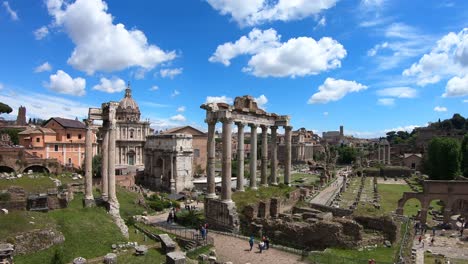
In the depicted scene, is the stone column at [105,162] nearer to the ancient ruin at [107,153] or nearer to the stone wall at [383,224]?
the ancient ruin at [107,153]

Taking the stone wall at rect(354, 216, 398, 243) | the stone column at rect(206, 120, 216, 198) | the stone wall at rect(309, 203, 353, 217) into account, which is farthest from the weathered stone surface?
the stone wall at rect(309, 203, 353, 217)

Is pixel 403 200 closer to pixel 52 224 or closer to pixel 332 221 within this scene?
pixel 332 221

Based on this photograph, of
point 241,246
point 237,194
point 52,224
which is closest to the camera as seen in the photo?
point 52,224

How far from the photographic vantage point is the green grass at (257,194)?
25.6 meters

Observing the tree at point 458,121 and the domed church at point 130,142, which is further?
the tree at point 458,121

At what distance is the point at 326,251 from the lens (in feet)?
61.5

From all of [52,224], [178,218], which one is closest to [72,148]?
[178,218]

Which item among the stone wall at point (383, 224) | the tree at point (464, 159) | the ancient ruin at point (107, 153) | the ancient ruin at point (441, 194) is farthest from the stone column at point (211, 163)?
the tree at point (464, 159)

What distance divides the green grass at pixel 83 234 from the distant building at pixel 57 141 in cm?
3710

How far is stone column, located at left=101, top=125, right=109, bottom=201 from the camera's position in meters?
23.2

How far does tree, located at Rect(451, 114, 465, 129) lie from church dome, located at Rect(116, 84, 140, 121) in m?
137

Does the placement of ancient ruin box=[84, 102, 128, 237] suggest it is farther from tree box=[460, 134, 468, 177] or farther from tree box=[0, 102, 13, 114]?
→ tree box=[0, 102, 13, 114]

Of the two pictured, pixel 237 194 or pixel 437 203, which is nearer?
pixel 237 194

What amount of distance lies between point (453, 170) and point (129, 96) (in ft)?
205
